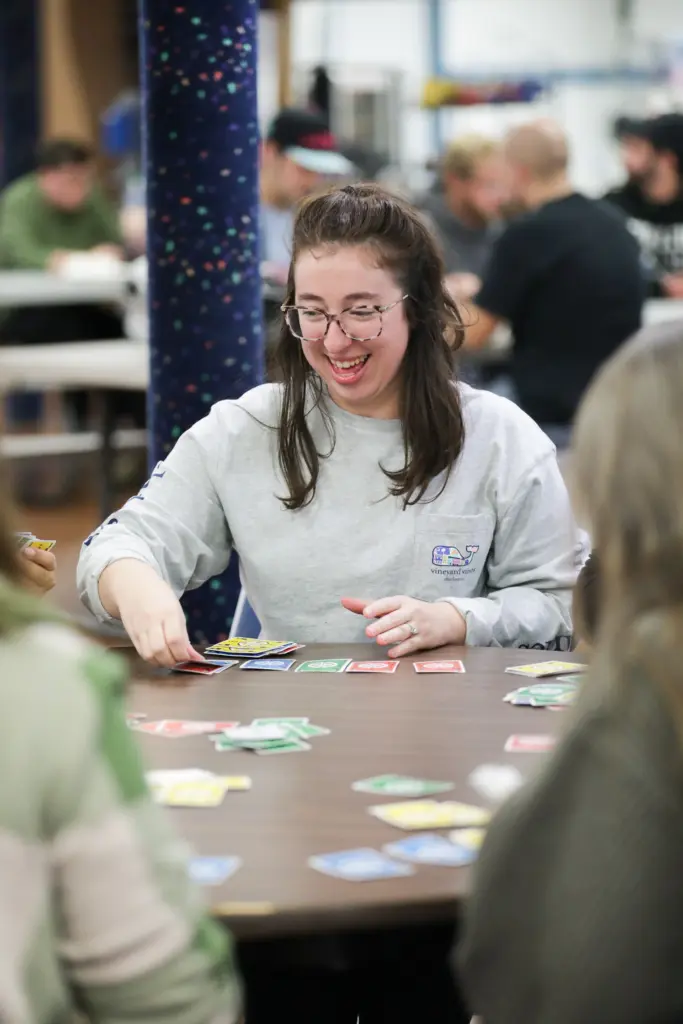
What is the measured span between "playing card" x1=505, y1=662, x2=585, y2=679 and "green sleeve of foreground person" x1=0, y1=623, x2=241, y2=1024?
3.00ft

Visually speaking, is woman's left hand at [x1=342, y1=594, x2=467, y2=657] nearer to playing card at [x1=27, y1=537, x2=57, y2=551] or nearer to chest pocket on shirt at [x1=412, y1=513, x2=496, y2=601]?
chest pocket on shirt at [x1=412, y1=513, x2=496, y2=601]

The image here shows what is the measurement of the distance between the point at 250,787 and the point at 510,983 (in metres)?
0.47

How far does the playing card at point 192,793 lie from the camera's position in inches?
60.8

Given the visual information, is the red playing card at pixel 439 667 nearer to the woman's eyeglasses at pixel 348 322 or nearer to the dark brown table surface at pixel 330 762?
the dark brown table surface at pixel 330 762

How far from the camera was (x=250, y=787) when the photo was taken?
1585mm

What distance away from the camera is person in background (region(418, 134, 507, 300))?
7.66m

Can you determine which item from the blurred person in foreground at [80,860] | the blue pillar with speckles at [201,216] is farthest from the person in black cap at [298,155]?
the blurred person in foreground at [80,860]

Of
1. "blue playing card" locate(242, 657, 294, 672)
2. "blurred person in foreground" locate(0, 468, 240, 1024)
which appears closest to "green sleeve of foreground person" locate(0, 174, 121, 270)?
"blue playing card" locate(242, 657, 294, 672)

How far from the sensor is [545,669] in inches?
81.0

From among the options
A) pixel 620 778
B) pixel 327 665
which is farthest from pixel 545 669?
pixel 620 778

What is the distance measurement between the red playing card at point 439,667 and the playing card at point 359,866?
0.67 m

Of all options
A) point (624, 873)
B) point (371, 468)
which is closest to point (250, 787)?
point (624, 873)

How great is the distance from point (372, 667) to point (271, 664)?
14cm

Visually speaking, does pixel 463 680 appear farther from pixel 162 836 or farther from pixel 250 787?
pixel 162 836
